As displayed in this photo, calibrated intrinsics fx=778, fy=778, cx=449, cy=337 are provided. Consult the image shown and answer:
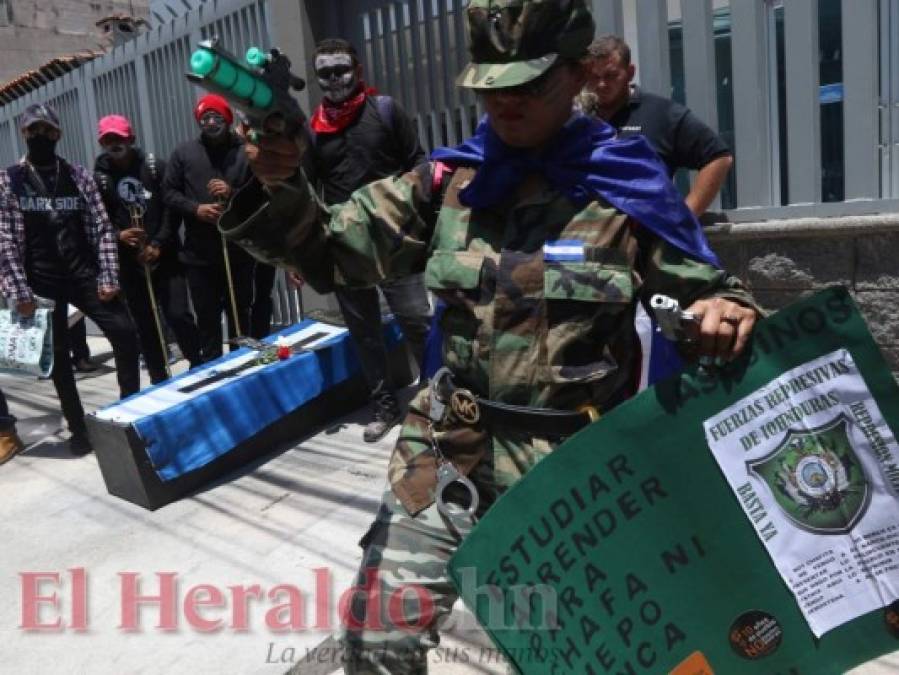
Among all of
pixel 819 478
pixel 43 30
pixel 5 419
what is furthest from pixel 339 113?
pixel 43 30

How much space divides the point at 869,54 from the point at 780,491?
8.41 ft

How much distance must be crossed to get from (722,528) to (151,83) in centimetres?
714

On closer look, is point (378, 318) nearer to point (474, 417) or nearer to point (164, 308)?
point (164, 308)

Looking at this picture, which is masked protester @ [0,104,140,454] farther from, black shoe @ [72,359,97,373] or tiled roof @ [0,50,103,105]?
tiled roof @ [0,50,103,105]

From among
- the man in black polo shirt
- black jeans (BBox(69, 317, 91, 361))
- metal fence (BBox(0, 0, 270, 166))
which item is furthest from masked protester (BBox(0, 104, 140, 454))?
the man in black polo shirt

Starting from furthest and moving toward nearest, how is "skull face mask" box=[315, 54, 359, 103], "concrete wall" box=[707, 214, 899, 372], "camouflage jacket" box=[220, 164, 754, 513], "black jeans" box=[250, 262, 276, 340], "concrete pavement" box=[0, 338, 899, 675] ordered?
"black jeans" box=[250, 262, 276, 340], "skull face mask" box=[315, 54, 359, 103], "concrete wall" box=[707, 214, 899, 372], "concrete pavement" box=[0, 338, 899, 675], "camouflage jacket" box=[220, 164, 754, 513]

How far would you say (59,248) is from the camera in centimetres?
431

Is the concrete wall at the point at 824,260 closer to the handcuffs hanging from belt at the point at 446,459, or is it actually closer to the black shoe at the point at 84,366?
the handcuffs hanging from belt at the point at 446,459

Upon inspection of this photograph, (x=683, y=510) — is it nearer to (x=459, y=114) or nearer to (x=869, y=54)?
(x=869, y=54)

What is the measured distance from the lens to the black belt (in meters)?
1.55

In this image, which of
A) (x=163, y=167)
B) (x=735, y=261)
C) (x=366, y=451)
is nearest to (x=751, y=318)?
(x=735, y=261)

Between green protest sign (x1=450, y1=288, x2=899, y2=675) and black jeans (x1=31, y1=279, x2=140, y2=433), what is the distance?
3606 millimetres

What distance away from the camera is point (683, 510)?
4.59 ft

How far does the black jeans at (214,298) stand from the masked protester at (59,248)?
0.50m
